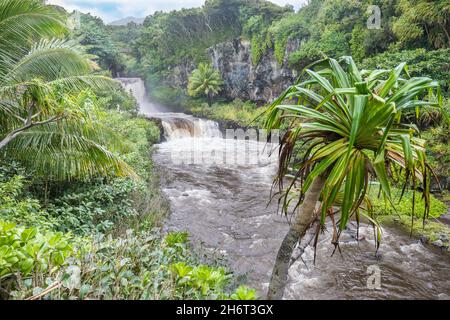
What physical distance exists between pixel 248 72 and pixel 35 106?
22.9 m

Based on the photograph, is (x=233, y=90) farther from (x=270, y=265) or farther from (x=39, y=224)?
(x=39, y=224)

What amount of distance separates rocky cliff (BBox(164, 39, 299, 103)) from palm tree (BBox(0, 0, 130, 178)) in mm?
18554

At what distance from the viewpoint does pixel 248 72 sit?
2528 cm

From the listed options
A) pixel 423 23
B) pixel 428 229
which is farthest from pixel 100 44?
pixel 428 229

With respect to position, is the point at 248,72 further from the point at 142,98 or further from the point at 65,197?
the point at 65,197

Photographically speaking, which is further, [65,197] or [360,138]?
[65,197]

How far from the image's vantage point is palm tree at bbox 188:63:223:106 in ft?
85.9

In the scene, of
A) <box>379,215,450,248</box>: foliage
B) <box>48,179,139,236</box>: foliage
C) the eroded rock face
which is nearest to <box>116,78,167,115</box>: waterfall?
the eroded rock face

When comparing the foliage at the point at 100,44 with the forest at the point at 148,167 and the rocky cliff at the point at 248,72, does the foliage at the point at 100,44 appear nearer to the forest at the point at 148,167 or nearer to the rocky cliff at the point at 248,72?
the rocky cliff at the point at 248,72

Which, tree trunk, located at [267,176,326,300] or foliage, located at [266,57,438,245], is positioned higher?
foliage, located at [266,57,438,245]

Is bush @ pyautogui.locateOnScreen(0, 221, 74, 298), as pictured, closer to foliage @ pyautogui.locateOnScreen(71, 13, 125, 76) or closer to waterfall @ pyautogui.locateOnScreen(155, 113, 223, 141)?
waterfall @ pyautogui.locateOnScreen(155, 113, 223, 141)

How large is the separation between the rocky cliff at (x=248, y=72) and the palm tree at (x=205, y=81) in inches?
38.3

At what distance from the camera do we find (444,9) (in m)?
11.2
